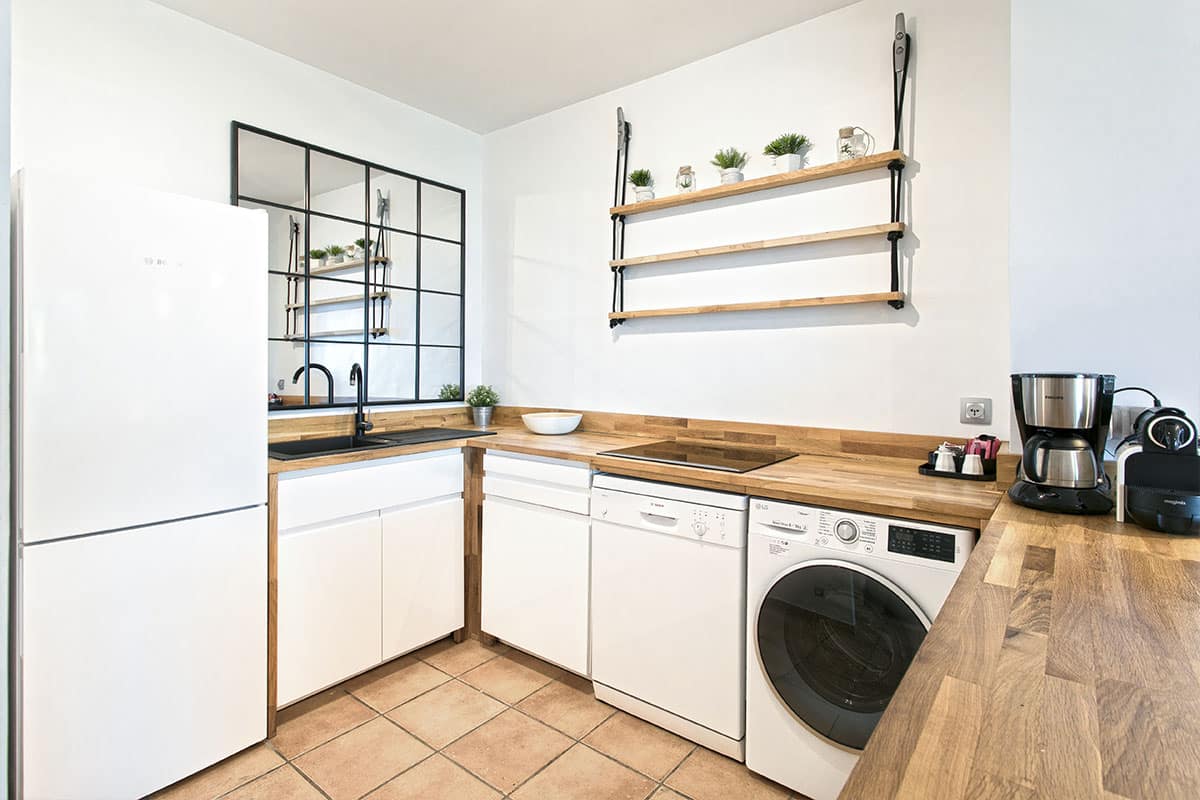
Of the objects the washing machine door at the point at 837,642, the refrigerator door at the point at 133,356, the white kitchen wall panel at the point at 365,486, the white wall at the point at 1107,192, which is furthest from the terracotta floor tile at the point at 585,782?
the white wall at the point at 1107,192

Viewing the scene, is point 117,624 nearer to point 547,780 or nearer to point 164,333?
point 164,333

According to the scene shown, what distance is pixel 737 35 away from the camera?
2518 mm

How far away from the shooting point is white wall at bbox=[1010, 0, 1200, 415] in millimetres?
1532

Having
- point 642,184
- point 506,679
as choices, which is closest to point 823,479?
point 506,679

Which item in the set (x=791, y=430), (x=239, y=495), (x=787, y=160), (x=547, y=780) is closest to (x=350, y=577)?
(x=239, y=495)

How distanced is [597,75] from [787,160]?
1067 millimetres

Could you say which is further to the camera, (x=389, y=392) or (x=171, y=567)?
(x=389, y=392)

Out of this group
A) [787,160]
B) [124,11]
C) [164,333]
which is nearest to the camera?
[164,333]

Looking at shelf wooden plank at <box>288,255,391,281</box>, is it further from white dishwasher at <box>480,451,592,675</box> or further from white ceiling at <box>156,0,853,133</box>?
white dishwasher at <box>480,451,592,675</box>

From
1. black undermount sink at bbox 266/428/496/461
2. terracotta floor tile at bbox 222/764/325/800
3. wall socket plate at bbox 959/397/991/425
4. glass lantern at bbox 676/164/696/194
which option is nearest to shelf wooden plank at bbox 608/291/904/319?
wall socket plate at bbox 959/397/991/425

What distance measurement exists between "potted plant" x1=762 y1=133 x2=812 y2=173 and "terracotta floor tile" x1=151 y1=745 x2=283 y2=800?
9.16 feet

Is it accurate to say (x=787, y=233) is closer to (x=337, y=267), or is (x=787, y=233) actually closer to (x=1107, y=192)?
(x=1107, y=192)

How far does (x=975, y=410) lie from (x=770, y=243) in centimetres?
96

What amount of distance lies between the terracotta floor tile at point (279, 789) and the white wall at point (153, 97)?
214 cm
